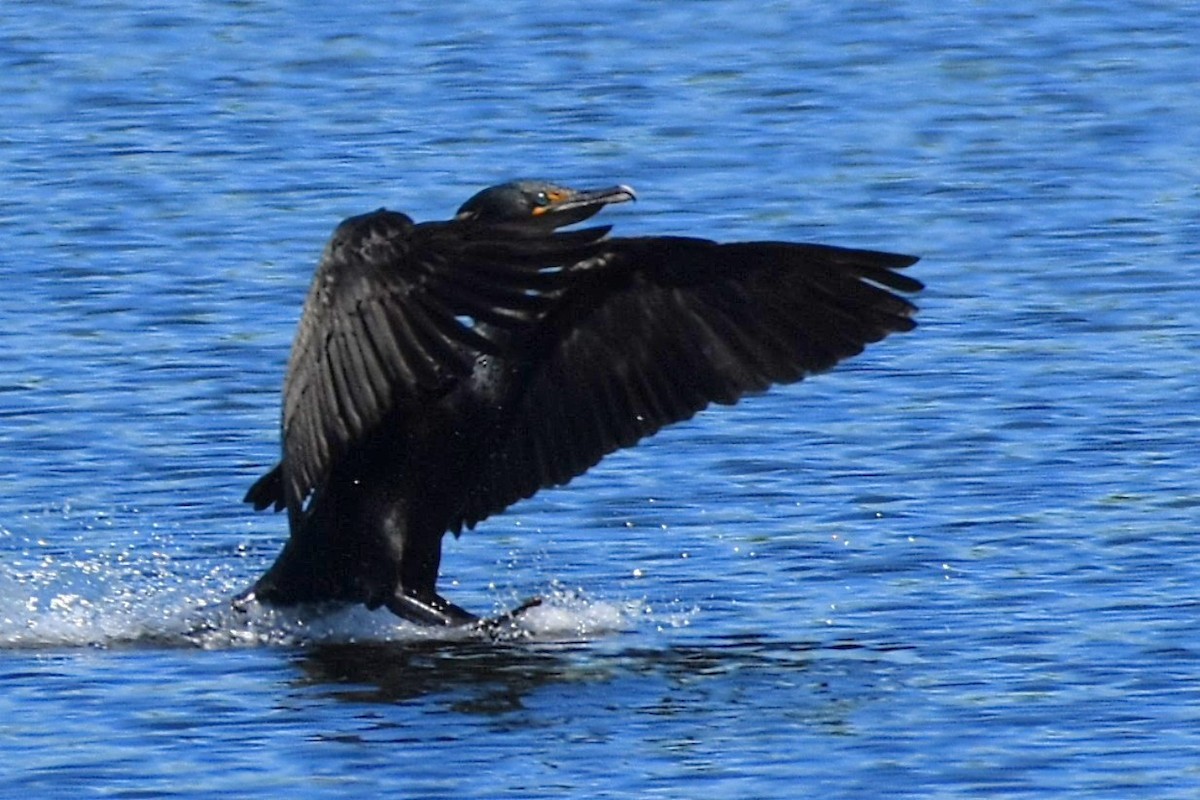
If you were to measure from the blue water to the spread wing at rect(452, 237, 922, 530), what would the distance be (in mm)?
504

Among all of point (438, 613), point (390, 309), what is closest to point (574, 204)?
point (390, 309)

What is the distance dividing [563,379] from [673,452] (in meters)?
1.92

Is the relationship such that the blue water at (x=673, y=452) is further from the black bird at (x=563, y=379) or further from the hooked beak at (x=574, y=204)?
the hooked beak at (x=574, y=204)

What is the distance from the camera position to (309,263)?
13727 millimetres

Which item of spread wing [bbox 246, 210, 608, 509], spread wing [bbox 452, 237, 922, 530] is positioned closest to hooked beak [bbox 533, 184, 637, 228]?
spread wing [bbox 452, 237, 922, 530]

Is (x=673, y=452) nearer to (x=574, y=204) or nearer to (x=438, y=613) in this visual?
(x=438, y=613)

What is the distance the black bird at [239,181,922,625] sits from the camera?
895 centimetres

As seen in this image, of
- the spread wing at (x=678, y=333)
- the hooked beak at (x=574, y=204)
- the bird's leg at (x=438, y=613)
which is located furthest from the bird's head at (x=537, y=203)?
the bird's leg at (x=438, y=613)

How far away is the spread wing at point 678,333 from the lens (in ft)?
29.5

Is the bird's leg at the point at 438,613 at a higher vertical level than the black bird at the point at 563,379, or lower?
lower

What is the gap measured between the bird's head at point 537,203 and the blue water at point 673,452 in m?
1.16

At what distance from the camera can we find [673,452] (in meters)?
11.1

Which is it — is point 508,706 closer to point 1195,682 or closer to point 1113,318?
point 1195,682

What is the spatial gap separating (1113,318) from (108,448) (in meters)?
3.93
